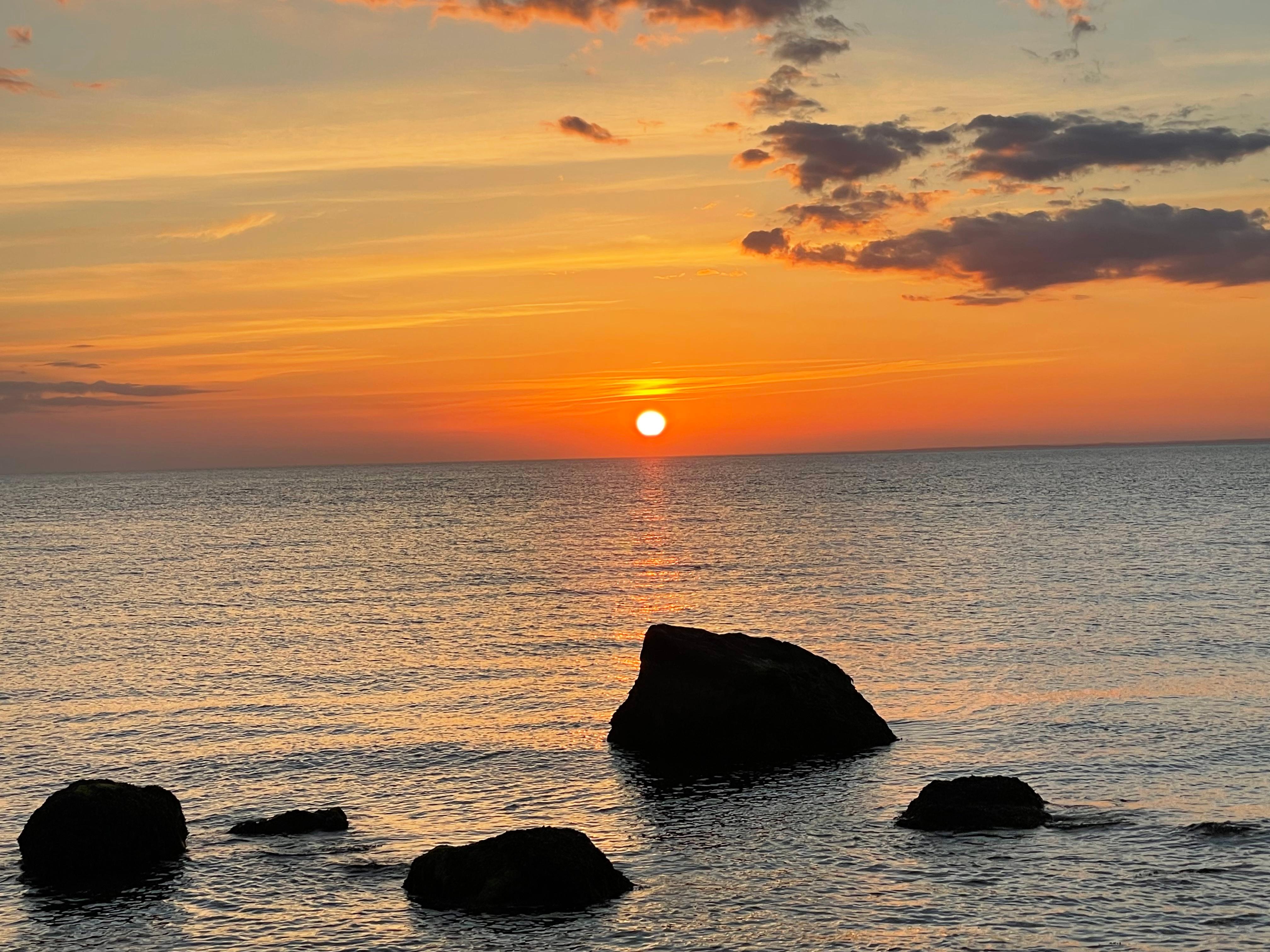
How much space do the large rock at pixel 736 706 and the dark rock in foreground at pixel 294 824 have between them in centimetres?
955

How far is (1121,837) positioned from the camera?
24672mm

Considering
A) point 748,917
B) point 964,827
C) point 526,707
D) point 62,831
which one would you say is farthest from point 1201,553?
point 62,831

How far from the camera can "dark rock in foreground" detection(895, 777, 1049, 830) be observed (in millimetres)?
25453

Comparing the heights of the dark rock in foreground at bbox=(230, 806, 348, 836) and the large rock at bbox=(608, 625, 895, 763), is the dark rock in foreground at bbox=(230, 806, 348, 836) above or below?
below

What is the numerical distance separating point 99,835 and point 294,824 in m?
3.97

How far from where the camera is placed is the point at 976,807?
25.8 m

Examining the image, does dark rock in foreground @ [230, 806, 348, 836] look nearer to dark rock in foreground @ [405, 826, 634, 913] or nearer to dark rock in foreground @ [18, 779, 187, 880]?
dark rock in foreground @ [18, 779, 187, 880]

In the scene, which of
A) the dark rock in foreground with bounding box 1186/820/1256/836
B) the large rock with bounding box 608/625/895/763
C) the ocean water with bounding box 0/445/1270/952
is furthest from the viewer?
the large rock with bounding box 608/625/895/763

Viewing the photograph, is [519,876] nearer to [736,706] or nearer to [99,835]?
[99,835]

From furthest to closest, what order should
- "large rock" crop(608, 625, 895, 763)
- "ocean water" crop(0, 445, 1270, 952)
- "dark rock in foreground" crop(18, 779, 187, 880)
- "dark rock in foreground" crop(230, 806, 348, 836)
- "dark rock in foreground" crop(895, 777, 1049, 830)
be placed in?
"large rock" crop(608, 625, 895, 763) → "dark rock in foreground" crop(230, 806, 348, 836) → "dark rock in foreground" crop(895, 777, 1049, 830) → "dark rock in foreground" crop(18, 779, 187, 880) → "ocean water" crop(0, 445, 1270, 952)

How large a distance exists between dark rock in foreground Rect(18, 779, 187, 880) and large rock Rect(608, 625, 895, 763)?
1303cm

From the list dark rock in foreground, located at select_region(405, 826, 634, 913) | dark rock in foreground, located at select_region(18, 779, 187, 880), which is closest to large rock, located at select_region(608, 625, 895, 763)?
dark rock in foreground, located at select_region(405, 826, 634, 913)

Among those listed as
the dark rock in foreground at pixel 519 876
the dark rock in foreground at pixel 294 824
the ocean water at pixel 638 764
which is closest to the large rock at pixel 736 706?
the ocean water at pixel 638 764

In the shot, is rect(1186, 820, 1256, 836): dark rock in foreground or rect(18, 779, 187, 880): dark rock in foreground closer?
rect(18, 779, 187, 880): dark rock in foreground
